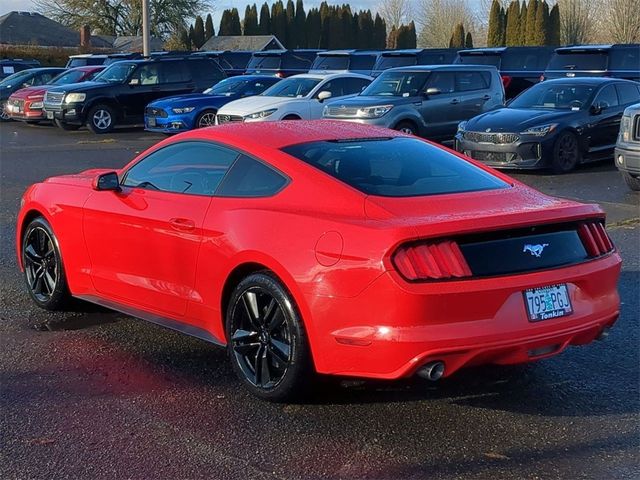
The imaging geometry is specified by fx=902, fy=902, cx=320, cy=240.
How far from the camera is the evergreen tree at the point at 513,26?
57438mm

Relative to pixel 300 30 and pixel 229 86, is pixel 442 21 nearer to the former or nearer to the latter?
pixel 300 30

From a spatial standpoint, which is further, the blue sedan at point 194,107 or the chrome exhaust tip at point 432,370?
the blue sedan at point 194,107

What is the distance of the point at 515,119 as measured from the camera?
551 inches

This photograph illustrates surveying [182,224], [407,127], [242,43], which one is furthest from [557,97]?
[242,43]

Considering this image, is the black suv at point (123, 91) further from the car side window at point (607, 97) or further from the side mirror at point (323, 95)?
the car side window at point (607, 97)

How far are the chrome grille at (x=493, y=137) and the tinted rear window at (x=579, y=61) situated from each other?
846cm

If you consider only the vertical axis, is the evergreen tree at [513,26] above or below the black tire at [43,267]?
above

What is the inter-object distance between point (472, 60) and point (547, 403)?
73.0ft

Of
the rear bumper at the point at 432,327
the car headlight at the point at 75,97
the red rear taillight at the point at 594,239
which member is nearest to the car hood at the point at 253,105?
the car headlight at the point at 75,97

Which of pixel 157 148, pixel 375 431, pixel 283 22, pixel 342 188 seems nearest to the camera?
pixel 375 431

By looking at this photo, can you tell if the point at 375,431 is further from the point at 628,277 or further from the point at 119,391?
the point at 628,277

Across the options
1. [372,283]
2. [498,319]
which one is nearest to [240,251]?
[372,283]

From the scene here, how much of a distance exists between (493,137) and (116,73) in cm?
1309

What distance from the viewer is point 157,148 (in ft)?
19.3
